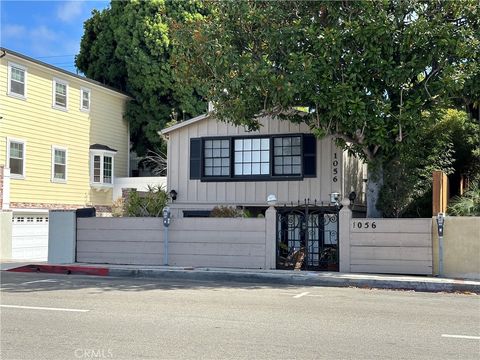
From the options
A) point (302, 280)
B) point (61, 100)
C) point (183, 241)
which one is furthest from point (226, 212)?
point (61, 100)

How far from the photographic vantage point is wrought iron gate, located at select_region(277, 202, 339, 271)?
15.5 metres

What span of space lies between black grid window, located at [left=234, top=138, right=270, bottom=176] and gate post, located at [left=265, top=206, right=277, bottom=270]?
414 centimetres

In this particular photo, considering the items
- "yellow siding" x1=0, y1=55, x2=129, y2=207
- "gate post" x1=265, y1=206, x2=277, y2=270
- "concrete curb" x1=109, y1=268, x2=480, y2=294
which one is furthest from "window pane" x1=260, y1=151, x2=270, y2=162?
"yellow siding" x1=0, y1=55, x2=129, y2=207

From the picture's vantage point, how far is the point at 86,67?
32781 mm

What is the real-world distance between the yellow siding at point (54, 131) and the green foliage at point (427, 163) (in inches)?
606

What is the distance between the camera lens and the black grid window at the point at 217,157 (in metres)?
20.2

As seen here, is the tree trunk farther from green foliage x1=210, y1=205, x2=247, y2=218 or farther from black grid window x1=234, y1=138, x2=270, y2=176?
black grid window x1=234, y1=138, x2=270, y2=176

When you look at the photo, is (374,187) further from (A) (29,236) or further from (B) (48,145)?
(B) (48,145)

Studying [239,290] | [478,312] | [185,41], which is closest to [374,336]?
[478,312]

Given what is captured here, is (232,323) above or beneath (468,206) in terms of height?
beneath

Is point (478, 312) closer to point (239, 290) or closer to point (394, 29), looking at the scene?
point (239, 290)

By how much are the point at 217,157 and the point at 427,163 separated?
7.10m

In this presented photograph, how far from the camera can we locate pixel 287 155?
19484 millimetres

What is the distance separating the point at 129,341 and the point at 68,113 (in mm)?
21411
